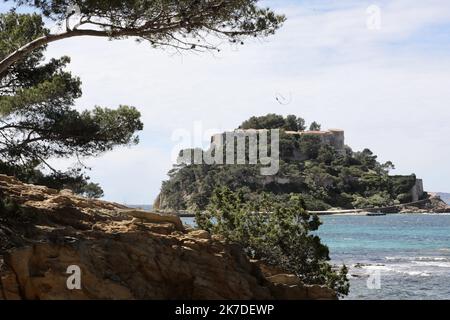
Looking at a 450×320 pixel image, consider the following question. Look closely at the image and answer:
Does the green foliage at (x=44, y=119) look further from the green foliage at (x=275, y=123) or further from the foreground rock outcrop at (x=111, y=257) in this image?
the green foliage at (x=275, y=123)

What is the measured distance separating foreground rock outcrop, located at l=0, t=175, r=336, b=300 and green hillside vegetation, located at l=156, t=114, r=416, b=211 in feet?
240

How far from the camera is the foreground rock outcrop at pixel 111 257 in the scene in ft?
34.4

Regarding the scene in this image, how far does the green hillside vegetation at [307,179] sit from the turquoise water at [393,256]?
8.03 meters

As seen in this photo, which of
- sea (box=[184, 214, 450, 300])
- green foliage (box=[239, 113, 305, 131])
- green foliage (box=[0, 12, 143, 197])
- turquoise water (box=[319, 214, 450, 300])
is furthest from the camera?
green foliage (box=[239, 113, 305, 131])

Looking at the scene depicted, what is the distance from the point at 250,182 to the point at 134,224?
8884cm

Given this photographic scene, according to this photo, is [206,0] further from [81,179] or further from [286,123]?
[286,123]

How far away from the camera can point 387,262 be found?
156 ft

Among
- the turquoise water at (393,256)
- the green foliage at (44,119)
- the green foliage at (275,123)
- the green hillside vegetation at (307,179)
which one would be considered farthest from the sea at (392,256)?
the green foliage at (275,123)

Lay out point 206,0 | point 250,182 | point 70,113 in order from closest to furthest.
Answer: point 206,0 → point 70,113 → point 250,182

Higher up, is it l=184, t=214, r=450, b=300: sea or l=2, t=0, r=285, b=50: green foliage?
l=2, t=0, r=285, b=50: green foliage

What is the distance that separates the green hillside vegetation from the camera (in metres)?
98.1

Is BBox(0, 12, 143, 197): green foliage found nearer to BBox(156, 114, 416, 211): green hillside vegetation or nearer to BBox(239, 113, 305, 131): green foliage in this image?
BBox(156, 114, 416, 211): green hillside vegetation

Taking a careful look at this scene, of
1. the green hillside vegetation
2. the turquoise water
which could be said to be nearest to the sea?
the turquoise water

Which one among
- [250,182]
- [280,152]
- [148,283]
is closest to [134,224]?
[148,283]
